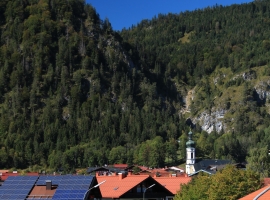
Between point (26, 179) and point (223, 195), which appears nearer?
point (223, 195)

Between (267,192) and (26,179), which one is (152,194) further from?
(267,192)

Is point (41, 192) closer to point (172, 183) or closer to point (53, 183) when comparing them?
point (53, 183)

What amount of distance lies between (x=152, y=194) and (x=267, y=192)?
1836 inches

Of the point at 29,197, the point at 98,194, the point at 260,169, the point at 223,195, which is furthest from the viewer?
the point at 260,169

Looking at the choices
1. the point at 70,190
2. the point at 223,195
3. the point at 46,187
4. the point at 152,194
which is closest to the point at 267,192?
the point at 223,195

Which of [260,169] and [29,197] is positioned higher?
[260,169]

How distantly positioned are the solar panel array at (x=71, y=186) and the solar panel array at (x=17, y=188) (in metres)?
1.44

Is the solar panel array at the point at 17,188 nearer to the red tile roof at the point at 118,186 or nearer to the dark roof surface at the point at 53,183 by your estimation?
the dark roof surface at the point at 53,183

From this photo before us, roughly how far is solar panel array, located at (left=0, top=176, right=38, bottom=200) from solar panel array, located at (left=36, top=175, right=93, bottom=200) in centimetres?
144

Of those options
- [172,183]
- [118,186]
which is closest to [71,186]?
[118,186]

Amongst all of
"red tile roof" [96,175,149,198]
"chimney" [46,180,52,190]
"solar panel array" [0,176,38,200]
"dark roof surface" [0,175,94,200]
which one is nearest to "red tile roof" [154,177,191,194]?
"red tile roof" [96,175,149,198]

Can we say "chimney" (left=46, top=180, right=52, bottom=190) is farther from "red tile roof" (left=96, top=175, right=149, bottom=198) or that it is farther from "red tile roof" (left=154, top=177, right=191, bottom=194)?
→ "red tile roof" (left=154, top=177, right=191, bottom=194)

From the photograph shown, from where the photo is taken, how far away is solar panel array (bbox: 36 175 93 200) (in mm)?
79188

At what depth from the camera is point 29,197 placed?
82688mm
